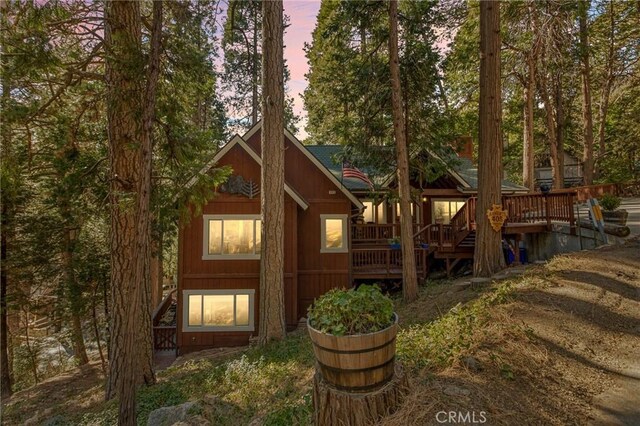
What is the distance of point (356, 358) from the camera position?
2463mm

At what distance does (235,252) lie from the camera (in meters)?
11.2

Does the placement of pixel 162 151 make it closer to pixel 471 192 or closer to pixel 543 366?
pixel 543 366

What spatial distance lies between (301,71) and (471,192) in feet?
58.6

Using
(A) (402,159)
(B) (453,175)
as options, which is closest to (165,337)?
(A) (402,159)

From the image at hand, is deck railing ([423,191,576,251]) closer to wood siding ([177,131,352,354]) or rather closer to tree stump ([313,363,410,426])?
wood siding ([177,131,352,354])

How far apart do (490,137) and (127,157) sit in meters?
8.47

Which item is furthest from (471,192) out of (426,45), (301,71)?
(301,71)

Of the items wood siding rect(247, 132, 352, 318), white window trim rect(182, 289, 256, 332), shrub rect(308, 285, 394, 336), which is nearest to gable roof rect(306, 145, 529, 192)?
wood siding rect(247, 132, 352, 318)

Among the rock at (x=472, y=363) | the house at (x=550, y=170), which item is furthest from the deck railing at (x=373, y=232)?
the house at (x=550, y=170)

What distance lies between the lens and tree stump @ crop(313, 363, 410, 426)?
2.51 m

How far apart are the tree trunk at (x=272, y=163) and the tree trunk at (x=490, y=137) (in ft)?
17.1

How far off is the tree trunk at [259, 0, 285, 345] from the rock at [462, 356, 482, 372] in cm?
493

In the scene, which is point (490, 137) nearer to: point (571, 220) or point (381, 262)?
point (571, 220)

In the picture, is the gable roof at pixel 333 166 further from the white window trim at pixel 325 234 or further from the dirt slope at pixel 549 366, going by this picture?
the dirt slope at pixel 549 366
